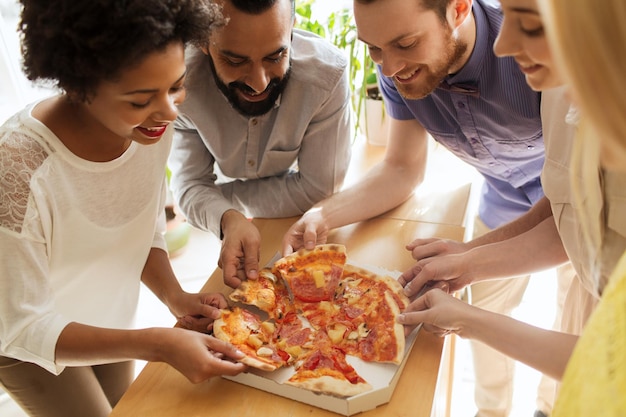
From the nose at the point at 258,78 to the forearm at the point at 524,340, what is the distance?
2.41ft

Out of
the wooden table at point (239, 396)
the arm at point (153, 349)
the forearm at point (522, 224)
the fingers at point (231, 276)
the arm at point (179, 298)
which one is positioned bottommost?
the wooden table at point (239, 396)

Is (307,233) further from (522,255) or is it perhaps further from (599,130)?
(599,130)

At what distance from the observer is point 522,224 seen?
1.33 m

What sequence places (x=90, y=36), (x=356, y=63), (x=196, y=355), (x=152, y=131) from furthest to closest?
1. (x=356, y=63)
2. (x=152, y=131)
3. (x=196, y=355)
4. (x=90, y=36)

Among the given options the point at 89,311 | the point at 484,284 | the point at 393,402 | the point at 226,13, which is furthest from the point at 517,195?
the point at 89,311

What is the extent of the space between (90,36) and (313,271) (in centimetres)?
69

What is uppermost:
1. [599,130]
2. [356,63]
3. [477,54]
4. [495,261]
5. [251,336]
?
[356,63]

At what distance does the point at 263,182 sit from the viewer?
1633 mm

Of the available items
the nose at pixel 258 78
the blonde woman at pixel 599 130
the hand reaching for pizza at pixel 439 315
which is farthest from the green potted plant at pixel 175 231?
the blonde woman at pixel 599 130

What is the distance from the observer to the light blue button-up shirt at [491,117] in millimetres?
1373

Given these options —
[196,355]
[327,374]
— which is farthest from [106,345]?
[327,374]

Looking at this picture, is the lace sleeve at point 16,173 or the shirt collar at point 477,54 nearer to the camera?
the lace sleeve at point 16,173

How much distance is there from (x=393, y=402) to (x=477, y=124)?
2.70 feet

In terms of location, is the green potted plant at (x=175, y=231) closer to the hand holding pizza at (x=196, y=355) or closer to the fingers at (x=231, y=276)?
the fingers at (x=231, y=276)
